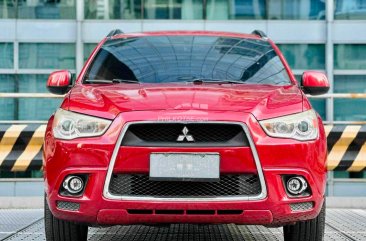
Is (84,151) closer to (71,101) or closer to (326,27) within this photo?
(71,101)

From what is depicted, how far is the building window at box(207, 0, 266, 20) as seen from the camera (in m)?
23.9

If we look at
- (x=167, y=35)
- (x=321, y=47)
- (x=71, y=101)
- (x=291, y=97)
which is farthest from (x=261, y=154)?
(x=321, y=47)

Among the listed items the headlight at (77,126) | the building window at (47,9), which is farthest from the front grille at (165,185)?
the building window at (47,9)

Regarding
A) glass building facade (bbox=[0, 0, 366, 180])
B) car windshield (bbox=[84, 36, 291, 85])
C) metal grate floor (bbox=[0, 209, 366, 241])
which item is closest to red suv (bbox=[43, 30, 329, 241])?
car windshield (bbox=[84, 36, 291, 85])

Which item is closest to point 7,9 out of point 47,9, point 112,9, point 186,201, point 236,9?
point 47,9

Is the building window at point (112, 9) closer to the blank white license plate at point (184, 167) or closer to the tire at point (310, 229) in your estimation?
the tire at point (310, 229)

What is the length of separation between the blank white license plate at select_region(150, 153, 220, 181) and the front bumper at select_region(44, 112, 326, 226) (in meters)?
0.14

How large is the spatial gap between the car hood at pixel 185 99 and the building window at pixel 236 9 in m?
19.4

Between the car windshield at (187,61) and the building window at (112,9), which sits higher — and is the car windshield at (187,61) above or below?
below

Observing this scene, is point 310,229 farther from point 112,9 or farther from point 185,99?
point 112,9

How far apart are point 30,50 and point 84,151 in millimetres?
20192

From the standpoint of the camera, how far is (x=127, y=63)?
5355mm

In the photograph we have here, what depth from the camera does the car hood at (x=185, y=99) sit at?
4211mm

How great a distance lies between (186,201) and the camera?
4062mm
